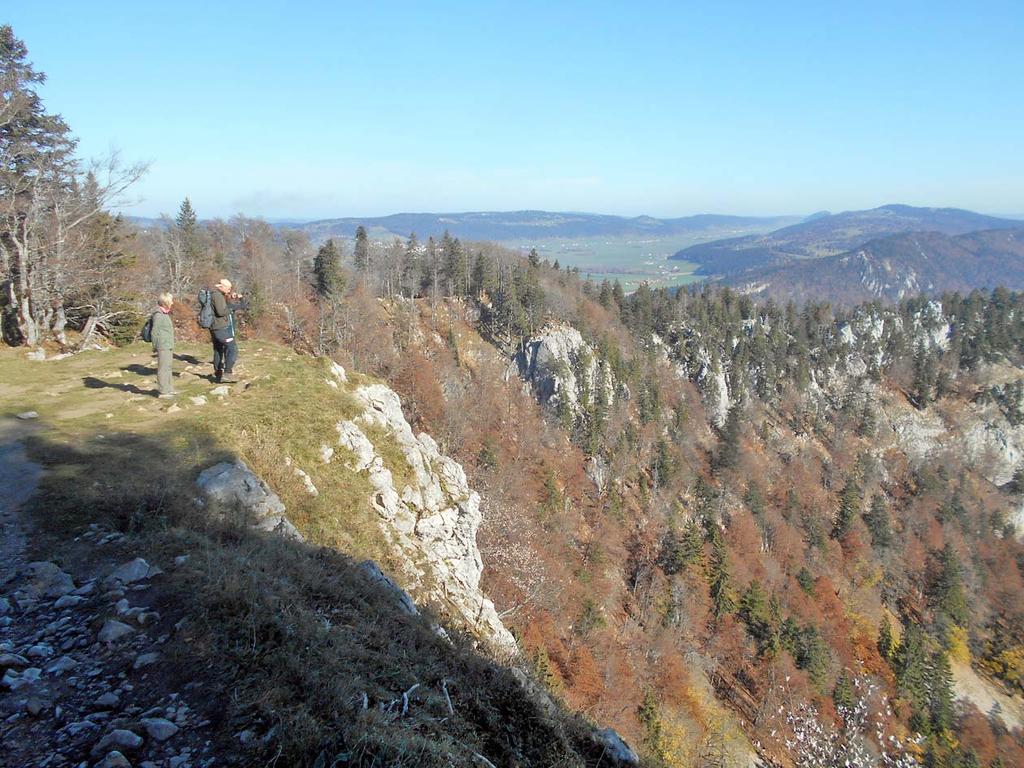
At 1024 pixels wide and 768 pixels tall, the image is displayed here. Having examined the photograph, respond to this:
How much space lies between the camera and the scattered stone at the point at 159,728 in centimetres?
397

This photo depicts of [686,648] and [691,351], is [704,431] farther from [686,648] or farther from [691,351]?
[686,648]

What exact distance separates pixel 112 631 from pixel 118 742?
1.53 metres

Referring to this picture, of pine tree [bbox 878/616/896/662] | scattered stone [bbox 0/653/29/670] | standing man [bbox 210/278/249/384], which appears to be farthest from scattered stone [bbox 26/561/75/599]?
pine tree [bbox 878/616/896/662]

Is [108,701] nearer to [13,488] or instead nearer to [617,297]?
[13,488]

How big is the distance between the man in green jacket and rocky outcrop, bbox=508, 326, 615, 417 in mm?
61131

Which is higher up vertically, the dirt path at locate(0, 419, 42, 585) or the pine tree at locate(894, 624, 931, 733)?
the dirt path at locate(0, 419, 42, 585)

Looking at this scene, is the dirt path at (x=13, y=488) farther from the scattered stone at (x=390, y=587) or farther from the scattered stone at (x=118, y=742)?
the scattered stone at (x=390, y=587)

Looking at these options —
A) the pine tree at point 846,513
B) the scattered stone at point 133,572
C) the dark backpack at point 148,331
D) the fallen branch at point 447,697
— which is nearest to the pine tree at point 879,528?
the pine tree at point 846,513

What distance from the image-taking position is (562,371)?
74312 mm

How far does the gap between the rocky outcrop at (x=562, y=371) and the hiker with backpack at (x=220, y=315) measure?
196 feet

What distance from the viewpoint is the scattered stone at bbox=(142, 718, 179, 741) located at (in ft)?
13.0

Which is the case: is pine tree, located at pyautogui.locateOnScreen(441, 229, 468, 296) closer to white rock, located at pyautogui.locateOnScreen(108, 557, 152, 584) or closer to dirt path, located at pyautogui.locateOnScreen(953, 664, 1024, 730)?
dirt path, located at pyautogui.locateOnScreen(953, 664, 1024, 730)

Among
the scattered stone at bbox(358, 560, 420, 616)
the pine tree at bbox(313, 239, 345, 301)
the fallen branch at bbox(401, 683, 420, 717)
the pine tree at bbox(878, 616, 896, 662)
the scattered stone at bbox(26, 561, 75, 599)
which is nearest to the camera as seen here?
the fallen branch at bbox(401, 683, 420, 717)

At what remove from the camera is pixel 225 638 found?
197 inches
